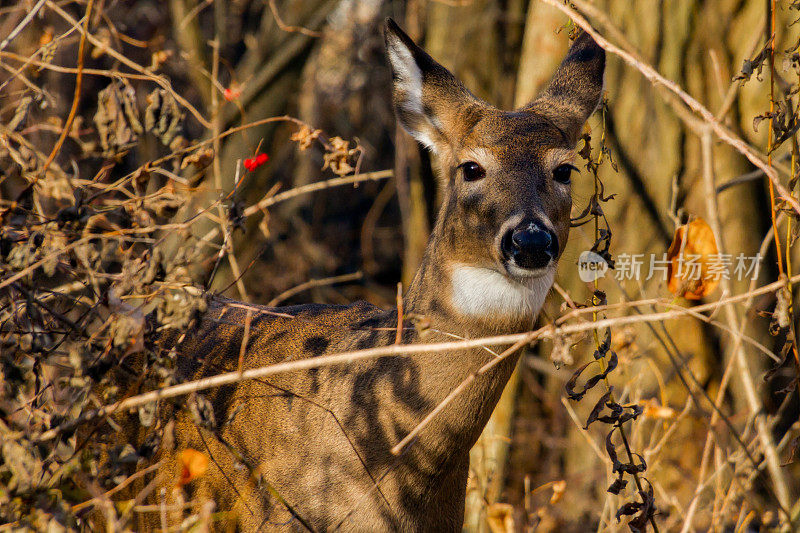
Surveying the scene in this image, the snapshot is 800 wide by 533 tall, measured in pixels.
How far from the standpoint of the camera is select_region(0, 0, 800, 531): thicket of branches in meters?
2.66

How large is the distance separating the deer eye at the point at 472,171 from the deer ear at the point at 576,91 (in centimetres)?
52

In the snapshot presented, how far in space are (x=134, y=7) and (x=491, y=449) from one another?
6.81 metres

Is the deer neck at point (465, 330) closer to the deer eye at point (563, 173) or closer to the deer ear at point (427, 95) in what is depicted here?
the deer eye at point (563, 173)

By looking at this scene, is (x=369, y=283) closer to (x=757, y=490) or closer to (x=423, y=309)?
(x=757, y=490)

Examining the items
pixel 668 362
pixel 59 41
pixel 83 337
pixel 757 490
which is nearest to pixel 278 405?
pixel 83 337

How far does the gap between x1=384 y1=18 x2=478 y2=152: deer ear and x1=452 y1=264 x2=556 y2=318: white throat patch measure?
905 mm

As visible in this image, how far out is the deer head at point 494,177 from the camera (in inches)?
131

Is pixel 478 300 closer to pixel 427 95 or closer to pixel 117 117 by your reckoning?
pixel 427 95

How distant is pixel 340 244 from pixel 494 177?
284 inches

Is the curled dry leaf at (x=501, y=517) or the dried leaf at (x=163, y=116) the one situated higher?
Answer: the dried leaf at (x=163, y=116)

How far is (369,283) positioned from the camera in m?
9.86

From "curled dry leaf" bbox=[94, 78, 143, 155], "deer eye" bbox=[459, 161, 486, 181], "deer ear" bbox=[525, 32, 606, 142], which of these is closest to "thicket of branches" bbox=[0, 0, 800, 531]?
"curled dry leaf" bbox=[94, 78, 143, 155]
